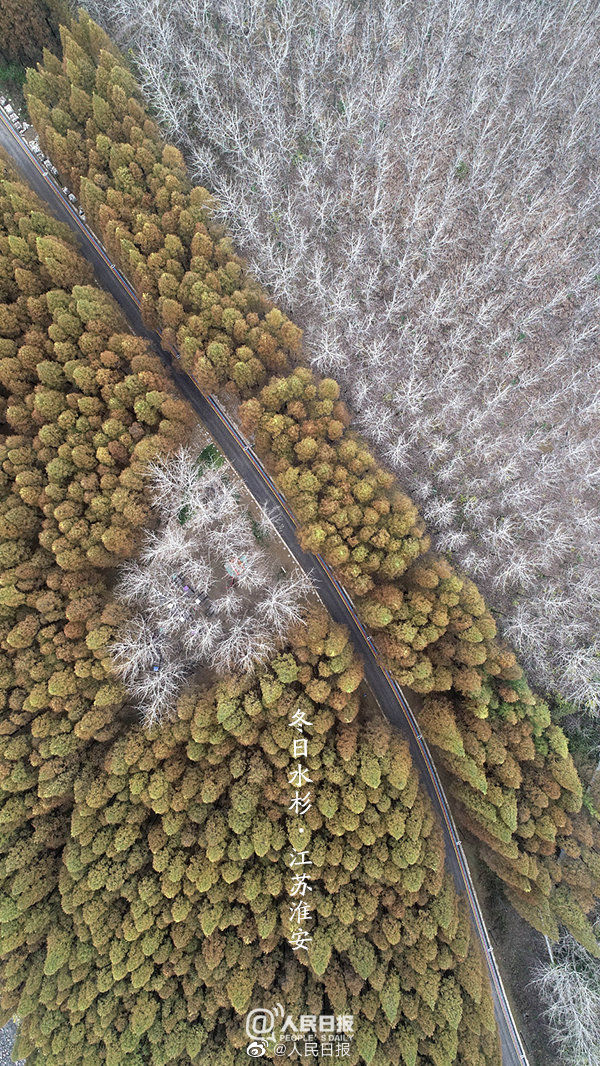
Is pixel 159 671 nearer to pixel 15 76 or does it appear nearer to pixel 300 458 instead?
pixel 300 458

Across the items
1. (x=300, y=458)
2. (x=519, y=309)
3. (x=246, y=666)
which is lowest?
(x=246, y=666)

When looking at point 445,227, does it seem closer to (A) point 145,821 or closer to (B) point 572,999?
(A) point 145,821

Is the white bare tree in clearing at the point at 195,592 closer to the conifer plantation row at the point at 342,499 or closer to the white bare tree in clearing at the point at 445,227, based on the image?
the conifer plantation row at the point at 342,499

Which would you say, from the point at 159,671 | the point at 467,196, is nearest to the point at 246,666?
the point at 159,671

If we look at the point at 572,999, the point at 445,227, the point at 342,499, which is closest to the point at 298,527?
the point at 342,499

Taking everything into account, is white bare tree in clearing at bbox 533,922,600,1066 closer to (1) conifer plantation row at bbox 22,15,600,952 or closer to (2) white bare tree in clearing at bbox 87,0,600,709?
(1) conifer plantation row at bbox 22,15,600,952
